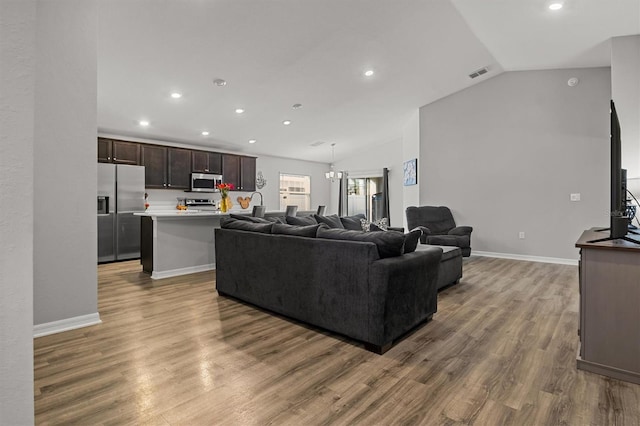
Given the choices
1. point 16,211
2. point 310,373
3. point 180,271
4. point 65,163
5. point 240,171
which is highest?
point 240,171

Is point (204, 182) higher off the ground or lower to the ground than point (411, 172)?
lower

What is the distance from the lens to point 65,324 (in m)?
2.73

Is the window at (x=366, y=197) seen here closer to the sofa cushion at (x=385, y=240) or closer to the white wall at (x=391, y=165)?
the white wall at (x=391, y=165)

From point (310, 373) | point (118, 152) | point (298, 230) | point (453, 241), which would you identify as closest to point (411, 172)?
point (453, 241)

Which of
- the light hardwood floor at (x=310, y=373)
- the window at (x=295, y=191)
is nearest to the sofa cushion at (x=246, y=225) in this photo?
the light hardwood floor at (x=310, y=373)

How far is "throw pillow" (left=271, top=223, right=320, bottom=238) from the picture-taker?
279 cm

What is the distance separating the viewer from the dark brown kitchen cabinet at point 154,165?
21.2 feet

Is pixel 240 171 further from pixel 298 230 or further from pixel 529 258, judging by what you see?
pixel 529 258

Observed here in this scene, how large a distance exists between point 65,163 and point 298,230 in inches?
78.3

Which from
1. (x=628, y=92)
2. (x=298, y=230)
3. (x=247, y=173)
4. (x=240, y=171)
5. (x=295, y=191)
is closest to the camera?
(x=298, y=230)

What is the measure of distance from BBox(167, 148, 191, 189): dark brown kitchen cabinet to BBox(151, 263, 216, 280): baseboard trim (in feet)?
8.56

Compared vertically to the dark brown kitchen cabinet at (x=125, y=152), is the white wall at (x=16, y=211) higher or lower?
lower

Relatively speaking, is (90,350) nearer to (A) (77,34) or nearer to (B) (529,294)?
(A) (77,34)

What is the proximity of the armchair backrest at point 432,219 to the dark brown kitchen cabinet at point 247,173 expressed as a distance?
4.08 m
